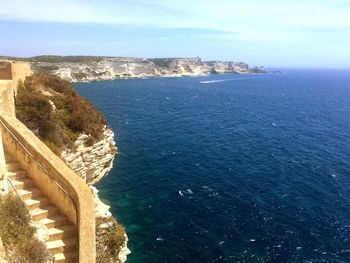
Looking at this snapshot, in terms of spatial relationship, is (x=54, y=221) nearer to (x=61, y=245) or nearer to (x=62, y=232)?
(x=62, y=232)

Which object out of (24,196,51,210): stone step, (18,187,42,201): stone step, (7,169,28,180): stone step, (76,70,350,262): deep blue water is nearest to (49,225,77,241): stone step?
(24,196,51,210): stone step

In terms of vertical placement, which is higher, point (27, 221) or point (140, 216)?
point (27, 221)

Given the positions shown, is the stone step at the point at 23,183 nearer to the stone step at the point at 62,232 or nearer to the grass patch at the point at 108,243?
the stone step at the point at 62,232

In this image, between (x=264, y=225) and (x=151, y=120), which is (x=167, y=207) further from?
(x=151, y=120)

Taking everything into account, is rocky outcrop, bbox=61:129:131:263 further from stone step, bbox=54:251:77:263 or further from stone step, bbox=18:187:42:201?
stone step, bbox=54:251:77:263

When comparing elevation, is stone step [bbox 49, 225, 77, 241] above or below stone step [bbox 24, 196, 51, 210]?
below

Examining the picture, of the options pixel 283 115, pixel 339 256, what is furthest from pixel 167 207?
pixel 283 115
